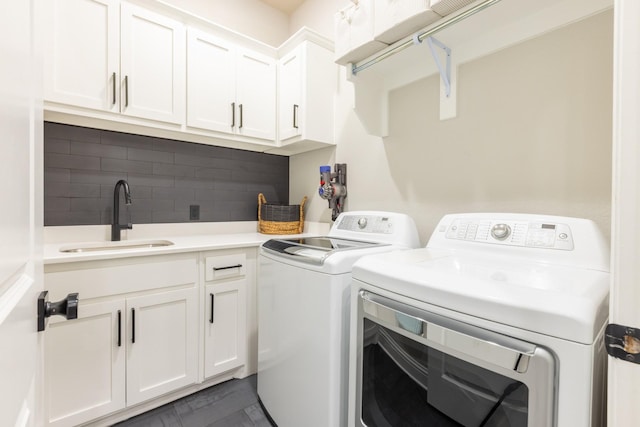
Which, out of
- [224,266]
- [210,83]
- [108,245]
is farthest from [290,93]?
[108,245]

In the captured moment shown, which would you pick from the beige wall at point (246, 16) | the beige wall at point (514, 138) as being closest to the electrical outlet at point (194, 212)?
the beige wall at point (514, 138)

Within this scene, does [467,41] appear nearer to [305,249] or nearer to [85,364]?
[305,249]

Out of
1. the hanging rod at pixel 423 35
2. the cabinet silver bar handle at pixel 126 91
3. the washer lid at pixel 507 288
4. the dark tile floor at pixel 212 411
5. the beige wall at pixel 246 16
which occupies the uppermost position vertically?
the beige wall at pixel 246 16

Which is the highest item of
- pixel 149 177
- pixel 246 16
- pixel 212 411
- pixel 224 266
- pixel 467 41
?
pixel 246 16

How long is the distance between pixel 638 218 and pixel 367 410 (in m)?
0.94

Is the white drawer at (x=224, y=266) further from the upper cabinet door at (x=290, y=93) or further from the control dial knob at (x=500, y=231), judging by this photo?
the control dial knob at (x=500, y=231)

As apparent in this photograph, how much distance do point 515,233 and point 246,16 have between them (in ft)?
8.60

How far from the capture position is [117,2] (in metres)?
1.67

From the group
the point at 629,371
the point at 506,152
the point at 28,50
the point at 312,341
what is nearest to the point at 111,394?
the point at 312,341

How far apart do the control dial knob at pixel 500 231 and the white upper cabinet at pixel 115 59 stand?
1880 millimetres

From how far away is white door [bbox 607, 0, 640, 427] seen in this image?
0.47m

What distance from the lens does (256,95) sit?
224 cm

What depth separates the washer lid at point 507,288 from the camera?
1.93 feet

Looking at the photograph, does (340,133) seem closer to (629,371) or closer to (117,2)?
(117,2)
